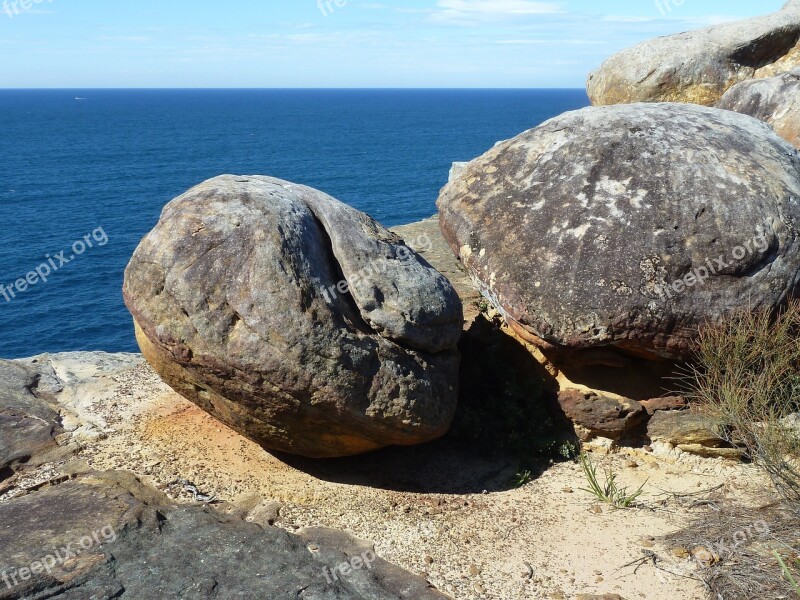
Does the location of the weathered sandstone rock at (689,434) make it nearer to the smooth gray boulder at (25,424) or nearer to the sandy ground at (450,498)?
the sandy ground at (450,498)

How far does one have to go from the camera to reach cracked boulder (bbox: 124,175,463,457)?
856 cm

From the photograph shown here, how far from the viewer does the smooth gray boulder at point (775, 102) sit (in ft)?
46.5

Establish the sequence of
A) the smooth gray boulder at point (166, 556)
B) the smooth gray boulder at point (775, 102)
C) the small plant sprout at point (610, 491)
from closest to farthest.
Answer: the smooth gray boulder at point (166, 556) < the small plant sprout at point (610, 491) < the smooth gray boulder at point (775, 102)

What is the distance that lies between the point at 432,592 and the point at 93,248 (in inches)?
Result: 1449

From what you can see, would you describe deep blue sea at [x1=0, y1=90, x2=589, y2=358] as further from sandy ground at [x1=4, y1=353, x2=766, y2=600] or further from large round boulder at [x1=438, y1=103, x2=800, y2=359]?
large round boulder at [x1=438, y1=103, x2=800, y2=359]

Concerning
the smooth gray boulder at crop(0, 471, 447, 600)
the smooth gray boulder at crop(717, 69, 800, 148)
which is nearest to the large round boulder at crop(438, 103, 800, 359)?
the smooth gray boulder at crop(717, 69, 800, 148)

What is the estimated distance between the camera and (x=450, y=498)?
9625 mm

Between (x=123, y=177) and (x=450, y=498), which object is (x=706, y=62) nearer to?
(x=450, y=498)

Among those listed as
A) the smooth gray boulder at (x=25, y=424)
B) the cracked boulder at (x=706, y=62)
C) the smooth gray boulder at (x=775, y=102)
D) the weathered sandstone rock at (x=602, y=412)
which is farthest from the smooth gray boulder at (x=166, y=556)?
the cracked boulder at (x=706, y=62)

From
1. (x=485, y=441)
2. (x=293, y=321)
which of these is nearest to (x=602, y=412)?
(x=485, y=441)

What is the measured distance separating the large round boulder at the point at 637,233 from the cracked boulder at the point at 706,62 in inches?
288

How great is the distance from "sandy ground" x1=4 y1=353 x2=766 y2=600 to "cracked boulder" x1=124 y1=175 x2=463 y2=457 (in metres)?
0.58

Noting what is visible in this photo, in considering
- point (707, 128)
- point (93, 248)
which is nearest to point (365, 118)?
point (93, 248)

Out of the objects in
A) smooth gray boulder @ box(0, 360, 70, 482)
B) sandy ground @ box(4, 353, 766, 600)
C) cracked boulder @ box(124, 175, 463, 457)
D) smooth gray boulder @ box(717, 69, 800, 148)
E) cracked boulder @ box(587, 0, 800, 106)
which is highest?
cracked boulder @ box(587, 0, 800, 106)
